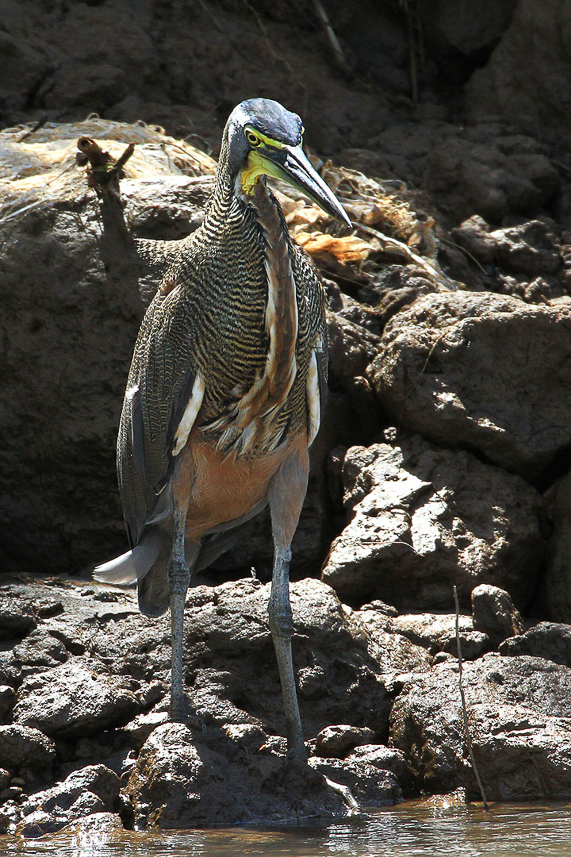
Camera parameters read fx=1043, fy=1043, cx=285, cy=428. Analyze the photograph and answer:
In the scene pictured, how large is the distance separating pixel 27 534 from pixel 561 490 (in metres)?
3.30

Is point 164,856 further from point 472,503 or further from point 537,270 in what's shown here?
point 537,270

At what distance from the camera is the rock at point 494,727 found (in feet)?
14.4

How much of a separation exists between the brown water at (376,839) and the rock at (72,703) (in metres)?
0.56

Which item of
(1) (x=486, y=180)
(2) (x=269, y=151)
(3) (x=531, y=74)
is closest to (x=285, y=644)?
(2) (x=269, y=151)

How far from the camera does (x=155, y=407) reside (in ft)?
16.2

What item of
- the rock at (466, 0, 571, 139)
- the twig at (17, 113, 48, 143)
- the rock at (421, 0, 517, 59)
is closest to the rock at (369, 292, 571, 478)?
the rock at (466, 0, 571, 139)

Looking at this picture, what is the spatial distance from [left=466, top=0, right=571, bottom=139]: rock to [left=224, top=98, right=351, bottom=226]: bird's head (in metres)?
5.10

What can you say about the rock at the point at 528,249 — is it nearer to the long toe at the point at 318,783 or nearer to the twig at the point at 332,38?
the twig at the point at 332,38

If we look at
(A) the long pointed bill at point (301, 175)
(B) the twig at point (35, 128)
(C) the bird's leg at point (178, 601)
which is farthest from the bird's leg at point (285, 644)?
(B) the twig at point (35, 128)

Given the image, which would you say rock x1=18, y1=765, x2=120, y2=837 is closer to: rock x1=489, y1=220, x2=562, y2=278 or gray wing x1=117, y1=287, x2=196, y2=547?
gray wing x1=117, y1=287, x2=196, y2=547

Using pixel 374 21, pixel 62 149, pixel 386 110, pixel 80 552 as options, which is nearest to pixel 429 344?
pixel 80 552

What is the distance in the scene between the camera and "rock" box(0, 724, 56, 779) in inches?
174

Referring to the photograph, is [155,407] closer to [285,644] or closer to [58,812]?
[285,644]

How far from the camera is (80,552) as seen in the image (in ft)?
21.7
